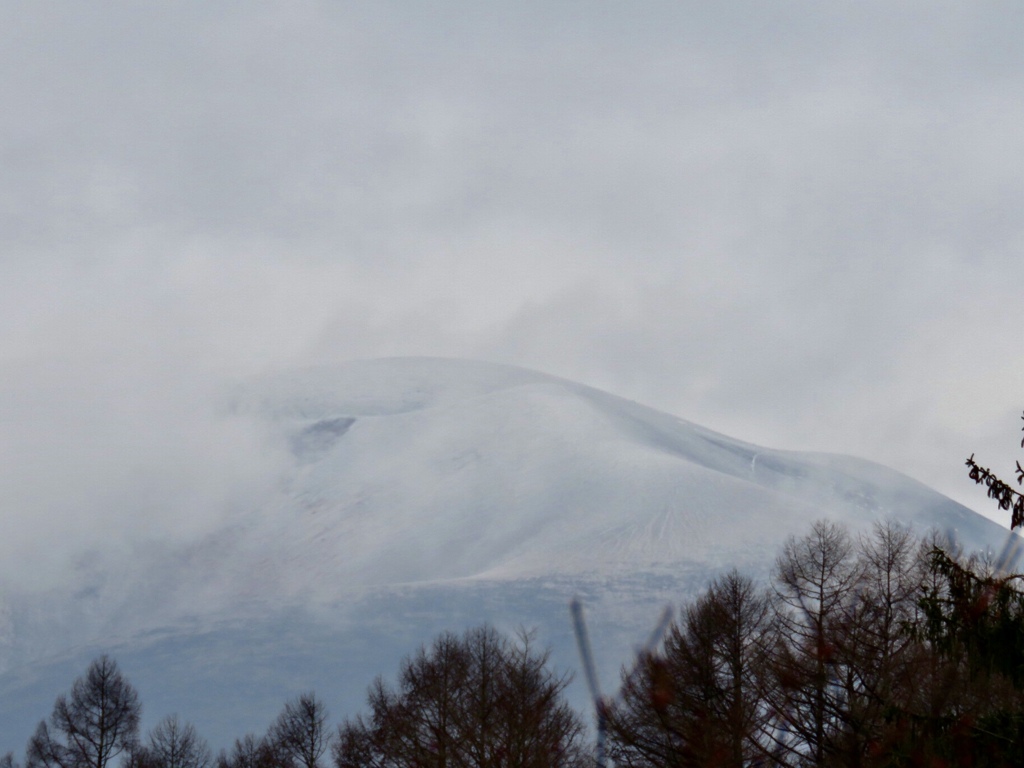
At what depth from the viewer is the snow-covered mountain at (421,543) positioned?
110m

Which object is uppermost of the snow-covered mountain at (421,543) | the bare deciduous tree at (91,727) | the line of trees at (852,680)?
the snow-covered mountain at (421,543)

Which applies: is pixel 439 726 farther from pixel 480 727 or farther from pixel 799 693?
pixel 799 693

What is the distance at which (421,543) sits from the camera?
460 feet

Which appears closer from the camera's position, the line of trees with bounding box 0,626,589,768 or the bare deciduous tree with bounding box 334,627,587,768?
the bare deciduous tree with bounding box 334,627,587,768

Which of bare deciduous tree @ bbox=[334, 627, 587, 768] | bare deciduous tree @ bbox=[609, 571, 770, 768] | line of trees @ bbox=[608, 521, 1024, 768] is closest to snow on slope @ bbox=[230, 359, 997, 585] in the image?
bare deciduous tree @ bbox=[334, 627, 587, 768]

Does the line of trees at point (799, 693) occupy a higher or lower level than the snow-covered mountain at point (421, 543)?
lower

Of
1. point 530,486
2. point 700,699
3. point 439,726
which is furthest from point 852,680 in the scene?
point 530,486

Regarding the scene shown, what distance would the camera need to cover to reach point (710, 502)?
133625mm

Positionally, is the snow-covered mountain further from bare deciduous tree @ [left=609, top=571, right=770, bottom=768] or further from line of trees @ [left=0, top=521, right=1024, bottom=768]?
bare deciduous tree @ [left=609, top=571, right=770, bottom=768]

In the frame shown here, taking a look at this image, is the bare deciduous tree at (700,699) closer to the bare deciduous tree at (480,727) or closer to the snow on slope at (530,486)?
the bare deciduous tree at (480,727)

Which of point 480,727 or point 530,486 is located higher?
point 530,486

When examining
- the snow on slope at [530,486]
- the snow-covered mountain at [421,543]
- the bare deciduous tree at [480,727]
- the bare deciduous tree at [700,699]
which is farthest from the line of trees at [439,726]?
the snow on slope at [530,486]

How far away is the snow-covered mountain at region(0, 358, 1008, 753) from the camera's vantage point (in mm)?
109688

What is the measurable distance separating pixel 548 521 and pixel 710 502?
20.6m
